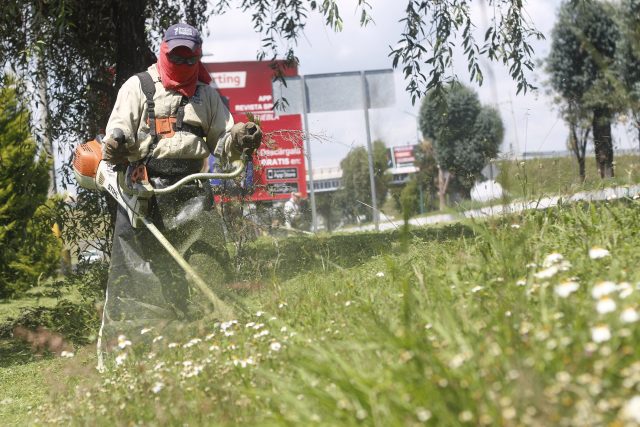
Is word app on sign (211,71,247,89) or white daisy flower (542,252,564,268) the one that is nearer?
white daisy flower (542,252,564,268)

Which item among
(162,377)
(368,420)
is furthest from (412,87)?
(368,420)

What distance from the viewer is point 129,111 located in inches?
240

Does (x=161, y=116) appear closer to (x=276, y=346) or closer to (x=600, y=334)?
(x=276, y=346)

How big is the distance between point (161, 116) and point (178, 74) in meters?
0.28

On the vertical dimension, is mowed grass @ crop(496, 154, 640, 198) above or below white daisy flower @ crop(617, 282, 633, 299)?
above

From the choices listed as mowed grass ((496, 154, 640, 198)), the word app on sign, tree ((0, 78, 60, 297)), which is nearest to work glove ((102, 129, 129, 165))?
mowed grass ((496, 154, 640, 198))

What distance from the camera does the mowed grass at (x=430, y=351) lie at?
2.41 m

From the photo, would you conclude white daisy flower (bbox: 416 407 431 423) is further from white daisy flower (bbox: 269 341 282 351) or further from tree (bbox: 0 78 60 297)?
tree (bbox: 0 78 60 297)

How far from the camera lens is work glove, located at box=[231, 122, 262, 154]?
592 centimetres

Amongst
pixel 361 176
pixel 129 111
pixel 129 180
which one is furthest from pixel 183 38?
pixel 361 176

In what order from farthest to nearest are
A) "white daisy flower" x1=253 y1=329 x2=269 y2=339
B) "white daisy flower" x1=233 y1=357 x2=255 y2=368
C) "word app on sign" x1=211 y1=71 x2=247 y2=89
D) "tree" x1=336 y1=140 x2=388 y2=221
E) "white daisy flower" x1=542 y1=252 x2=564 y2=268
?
"word app on sign" x1=211 y1=71 x2=247 y2=89
"tree" x1=336 y1=140 x2=388 y2=221
"white daisy flower" x1=253 y1=329 x2=269 y2=339
"white daisy flower" x1=233 y1=357 x2=255 y2=368
"white daisy flower" x1=542 y1=252 x2=564 y2=268

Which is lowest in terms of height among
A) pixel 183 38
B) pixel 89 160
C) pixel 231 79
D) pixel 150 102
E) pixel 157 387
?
pixel 157 387

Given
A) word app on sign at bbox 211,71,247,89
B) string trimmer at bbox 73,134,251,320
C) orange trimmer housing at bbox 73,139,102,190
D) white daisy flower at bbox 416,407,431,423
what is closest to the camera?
white daisy flower at bbox 416,407,431,423

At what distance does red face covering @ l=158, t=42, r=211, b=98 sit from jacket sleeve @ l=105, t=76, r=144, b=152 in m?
0.17
